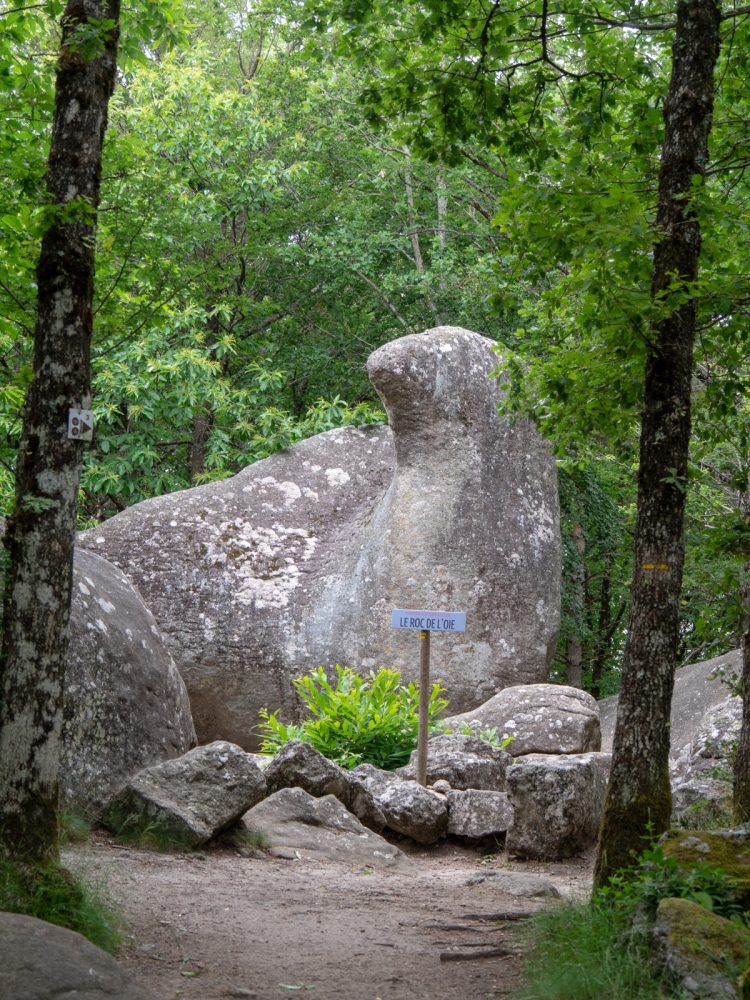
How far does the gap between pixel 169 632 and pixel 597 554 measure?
398 inches

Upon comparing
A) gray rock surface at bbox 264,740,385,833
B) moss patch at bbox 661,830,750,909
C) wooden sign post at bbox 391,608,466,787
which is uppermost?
wooden sign post at bbox 391,608,466,787

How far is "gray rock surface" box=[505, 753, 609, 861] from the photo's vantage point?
9102mm

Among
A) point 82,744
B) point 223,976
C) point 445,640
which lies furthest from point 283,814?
point 445,640

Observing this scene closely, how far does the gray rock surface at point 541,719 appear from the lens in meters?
11.5

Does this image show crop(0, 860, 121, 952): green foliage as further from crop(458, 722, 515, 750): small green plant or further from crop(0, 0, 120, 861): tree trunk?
crop(458, 722, 515, 750): small green plant

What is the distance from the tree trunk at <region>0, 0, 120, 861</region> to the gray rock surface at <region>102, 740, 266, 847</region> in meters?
2.33

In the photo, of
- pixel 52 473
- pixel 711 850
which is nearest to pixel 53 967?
pixel 52 473

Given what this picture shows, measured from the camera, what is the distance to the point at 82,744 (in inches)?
333

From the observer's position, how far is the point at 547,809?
912 centimetres

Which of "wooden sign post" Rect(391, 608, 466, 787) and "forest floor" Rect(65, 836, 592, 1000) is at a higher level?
→ "wooden sign post" Rect(391, 608, 466, 787)

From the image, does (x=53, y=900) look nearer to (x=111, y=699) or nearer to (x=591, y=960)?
(x=591, y=960)

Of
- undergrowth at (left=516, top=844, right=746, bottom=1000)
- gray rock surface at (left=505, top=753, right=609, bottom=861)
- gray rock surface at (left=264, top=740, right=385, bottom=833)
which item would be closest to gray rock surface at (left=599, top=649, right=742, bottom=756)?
gray rock surface at (left=505, top=753, right=609, bottom=861)

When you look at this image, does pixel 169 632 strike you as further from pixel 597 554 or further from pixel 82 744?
pixel 597 554

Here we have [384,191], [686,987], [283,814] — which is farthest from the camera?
[384,191]
